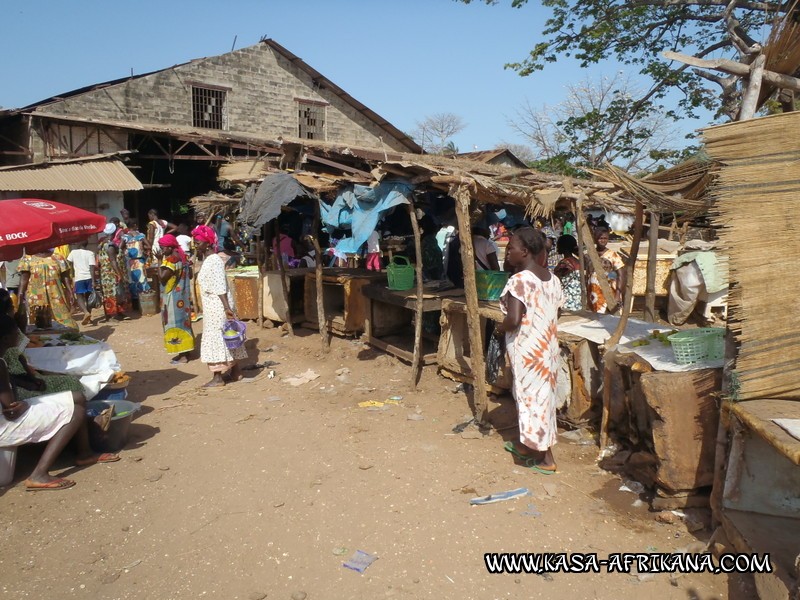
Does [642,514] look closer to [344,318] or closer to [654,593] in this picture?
[654,593]

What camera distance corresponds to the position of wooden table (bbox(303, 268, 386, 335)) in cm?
798

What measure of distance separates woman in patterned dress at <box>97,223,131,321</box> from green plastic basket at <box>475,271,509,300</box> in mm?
7230

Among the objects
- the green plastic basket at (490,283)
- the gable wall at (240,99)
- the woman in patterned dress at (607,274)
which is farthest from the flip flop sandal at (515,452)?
the gable wall at (240,99)

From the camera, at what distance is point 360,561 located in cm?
338

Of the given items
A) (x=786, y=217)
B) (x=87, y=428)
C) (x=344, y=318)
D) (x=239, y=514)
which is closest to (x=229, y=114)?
(x=344, y=318)

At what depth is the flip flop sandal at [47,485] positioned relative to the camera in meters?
4.13

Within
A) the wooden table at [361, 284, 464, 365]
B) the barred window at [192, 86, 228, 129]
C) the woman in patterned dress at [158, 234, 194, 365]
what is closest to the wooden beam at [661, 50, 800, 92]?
→ the wooden table at [361, 284, 464, 365]

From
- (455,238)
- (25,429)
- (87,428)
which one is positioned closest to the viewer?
(25,429)

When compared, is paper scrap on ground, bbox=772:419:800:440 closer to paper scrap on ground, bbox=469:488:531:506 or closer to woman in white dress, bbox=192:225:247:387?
paper scrap on ground, bbox=469:488:531:506

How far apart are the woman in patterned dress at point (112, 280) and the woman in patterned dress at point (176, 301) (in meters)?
3.19

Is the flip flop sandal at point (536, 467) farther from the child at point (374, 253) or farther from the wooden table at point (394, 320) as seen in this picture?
the child at point (374, 253)

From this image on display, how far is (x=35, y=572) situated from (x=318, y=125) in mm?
18041

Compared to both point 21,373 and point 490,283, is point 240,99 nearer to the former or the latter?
point 490,283

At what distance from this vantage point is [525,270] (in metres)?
4.26
